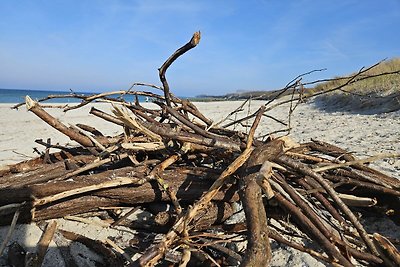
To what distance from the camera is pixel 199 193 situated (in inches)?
66.2

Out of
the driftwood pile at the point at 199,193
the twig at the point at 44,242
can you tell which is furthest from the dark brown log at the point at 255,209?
the twig at the point at 44,242

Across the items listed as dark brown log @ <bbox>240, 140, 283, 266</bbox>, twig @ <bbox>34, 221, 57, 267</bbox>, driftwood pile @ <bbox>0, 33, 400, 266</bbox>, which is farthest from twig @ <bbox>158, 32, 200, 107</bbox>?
twig @ <bbox>34, 221, 57, 267</bbox>

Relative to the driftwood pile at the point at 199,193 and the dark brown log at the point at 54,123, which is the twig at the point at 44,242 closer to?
the driftwood pile at the point at 199,193

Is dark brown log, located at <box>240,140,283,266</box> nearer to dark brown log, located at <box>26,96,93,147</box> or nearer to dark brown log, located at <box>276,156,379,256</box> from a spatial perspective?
dark brown log, located at <box>276,156,379,256</box>

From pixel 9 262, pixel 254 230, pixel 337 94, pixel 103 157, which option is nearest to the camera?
pixel 254 230

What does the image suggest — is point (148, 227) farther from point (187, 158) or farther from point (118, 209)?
point (187, 158)

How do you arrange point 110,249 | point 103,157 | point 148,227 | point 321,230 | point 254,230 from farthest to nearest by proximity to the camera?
point 103,157 → point 148,227 → point 110,249 → point 321,230 → point 254,230

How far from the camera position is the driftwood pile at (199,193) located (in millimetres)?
1241

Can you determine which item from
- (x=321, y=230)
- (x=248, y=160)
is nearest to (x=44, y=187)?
(x=248, y=160)

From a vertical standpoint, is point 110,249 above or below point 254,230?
below

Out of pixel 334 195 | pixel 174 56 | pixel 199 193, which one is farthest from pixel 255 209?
pixel 174 56

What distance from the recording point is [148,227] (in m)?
1.64

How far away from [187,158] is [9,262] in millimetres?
1036

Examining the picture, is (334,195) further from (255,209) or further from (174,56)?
(174,56)
